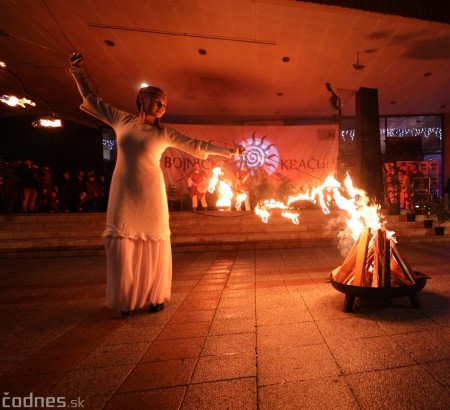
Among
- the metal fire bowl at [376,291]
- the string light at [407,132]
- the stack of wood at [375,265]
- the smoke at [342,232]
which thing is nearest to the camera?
the metal fire bowl at [376,291]

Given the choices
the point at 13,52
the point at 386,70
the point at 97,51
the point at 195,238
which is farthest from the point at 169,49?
the point at 386,70

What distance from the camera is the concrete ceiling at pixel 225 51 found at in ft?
22.7

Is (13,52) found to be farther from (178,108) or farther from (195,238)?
(195,238)

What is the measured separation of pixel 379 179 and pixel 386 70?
3953 mm

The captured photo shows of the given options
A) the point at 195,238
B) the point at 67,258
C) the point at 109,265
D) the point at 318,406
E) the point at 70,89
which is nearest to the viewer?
the point at 318,406

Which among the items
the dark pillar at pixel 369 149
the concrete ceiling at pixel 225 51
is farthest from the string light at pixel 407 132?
the dark pillar at pixel 369 149

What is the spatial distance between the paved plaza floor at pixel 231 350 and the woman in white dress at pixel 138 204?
375 millimetres

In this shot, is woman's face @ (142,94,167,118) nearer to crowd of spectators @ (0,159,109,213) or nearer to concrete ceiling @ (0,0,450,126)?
concrete ceiling @ (0,0,450,126)

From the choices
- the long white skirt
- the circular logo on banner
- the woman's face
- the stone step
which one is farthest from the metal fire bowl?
the circular logo on banner

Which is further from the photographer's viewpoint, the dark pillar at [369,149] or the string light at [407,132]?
the string light at [407,132]

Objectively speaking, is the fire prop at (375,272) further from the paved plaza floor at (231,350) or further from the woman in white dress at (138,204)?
the woman in white dress at (138,204)

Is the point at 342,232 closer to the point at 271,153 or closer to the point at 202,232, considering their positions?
the point at 202,232

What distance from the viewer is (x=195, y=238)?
27.8 ft

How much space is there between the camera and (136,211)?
10.1 ft
